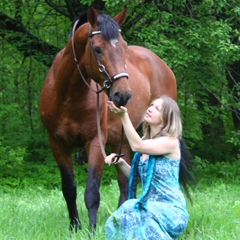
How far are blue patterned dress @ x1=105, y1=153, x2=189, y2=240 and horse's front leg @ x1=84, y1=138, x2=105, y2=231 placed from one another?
0.75 metres

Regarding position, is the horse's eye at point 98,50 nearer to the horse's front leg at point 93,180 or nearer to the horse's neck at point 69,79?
the horse's neck at point 69,79

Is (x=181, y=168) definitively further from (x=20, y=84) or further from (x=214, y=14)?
(x=20, y=84)

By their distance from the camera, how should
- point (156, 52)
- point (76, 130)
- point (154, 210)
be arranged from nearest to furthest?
point (154, 210)
point (76, 130)
point (156, 52)

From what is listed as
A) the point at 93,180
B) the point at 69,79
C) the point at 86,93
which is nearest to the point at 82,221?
the point at 93,180

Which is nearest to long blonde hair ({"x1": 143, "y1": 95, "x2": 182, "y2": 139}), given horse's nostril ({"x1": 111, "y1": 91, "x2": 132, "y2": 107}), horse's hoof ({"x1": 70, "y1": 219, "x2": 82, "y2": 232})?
horse's nostril ({"x1": 111, "y1": 91, "x2": 132, "y2": 107})

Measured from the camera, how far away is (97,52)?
499cm

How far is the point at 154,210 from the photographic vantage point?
168 inches

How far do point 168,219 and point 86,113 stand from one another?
63.9 inches

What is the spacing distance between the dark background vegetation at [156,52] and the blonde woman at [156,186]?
15.4 feet

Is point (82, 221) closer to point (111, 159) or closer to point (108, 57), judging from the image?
point (111, 159)

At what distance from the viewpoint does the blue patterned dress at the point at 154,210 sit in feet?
13.8

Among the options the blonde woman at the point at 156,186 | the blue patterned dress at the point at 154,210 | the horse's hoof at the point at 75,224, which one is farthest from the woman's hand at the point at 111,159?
the horse's hoof at the point at 75,224

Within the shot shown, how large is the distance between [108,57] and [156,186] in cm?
121

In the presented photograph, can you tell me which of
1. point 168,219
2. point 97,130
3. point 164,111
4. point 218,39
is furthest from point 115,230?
point 218,39
